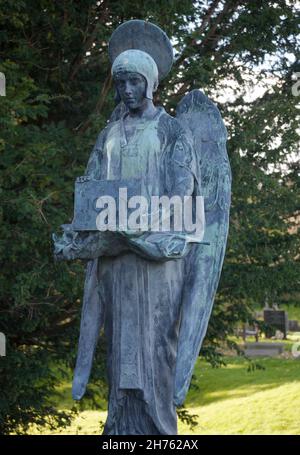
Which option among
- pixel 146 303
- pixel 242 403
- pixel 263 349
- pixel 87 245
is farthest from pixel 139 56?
pixel 263 349

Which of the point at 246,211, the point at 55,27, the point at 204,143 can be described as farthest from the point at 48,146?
the point at 204,143

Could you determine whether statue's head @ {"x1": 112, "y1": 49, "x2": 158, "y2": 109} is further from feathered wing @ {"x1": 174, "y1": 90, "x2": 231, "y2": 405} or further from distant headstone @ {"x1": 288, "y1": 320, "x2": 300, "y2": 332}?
distant headstone @ {"x1": 288, "y1": 320, "x2": 300, "y2": 332}

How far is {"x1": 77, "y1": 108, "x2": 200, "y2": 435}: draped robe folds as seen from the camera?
15.0 feet

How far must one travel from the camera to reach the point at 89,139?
32.1ft

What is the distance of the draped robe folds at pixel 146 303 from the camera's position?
4562mm

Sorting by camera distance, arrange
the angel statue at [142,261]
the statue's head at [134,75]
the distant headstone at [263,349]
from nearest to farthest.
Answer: the angel statue at [142,261] → the statue's head at [134,75] → the distant headstone at [263,349]

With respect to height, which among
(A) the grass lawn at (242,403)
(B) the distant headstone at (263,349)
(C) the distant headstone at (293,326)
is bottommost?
(A) the grass lawn at (242,403)

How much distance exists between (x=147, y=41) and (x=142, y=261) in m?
1.31

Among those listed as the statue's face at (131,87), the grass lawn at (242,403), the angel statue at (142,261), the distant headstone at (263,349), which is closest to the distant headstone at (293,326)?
the distant headstone at (263,349)

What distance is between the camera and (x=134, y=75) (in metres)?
4.62

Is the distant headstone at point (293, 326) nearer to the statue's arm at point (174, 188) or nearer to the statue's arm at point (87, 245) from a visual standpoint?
the statue's arm at point (174, 188)

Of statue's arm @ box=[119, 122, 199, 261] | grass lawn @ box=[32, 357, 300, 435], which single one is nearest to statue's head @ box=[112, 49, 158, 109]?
statue's arm @ box=[119, 122, 199, 261]

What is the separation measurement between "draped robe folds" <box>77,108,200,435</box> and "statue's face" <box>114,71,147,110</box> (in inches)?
5.4

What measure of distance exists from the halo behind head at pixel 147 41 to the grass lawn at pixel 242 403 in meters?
7.13
